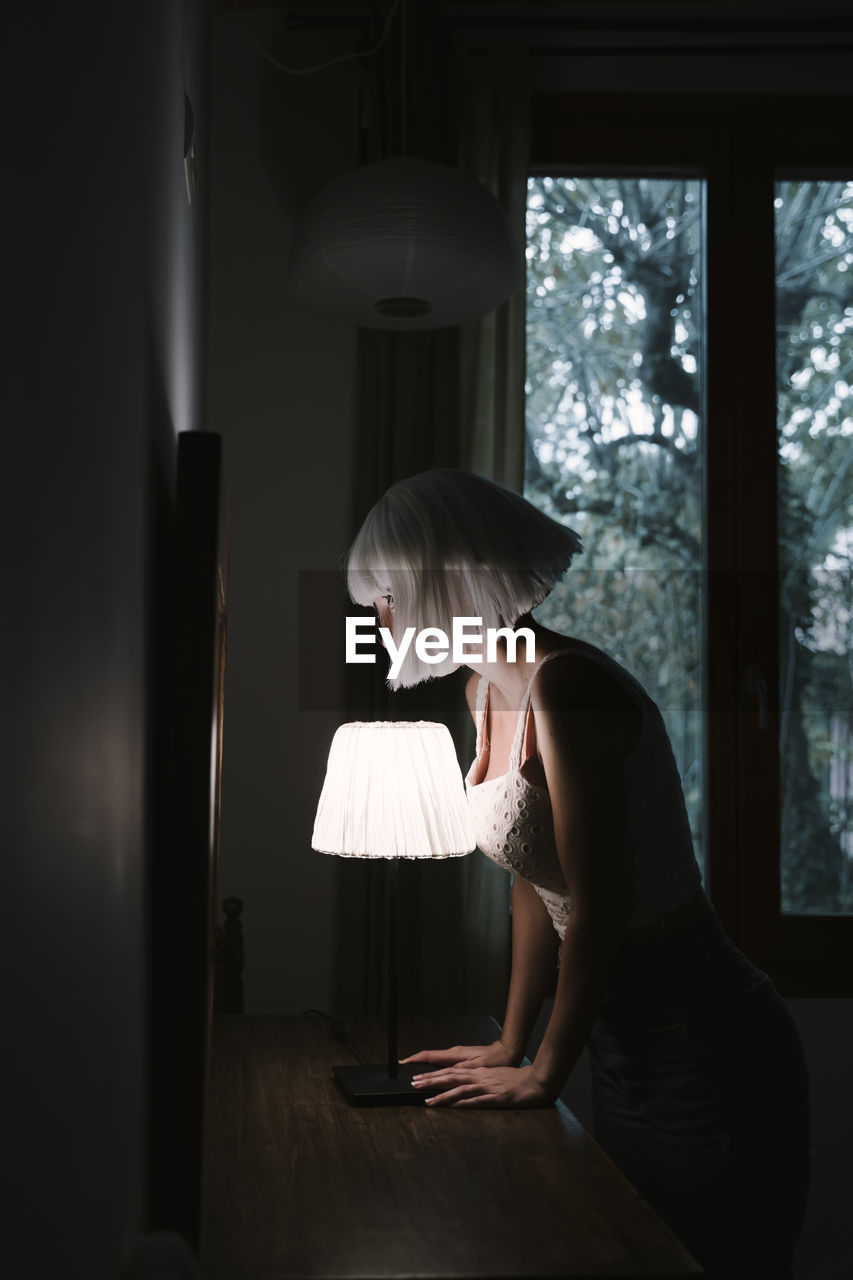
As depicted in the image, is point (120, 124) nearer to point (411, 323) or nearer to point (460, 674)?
point (411, 323)

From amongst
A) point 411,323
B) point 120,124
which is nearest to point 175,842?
point 120,124

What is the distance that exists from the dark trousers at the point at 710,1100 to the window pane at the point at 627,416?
1.63 meters

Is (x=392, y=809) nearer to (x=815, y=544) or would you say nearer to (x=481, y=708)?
(x=481, y=708)

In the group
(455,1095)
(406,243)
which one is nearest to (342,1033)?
(455,1095)

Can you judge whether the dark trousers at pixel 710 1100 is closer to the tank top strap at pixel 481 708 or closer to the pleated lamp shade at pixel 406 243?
the tank top strap at pixel 481 708

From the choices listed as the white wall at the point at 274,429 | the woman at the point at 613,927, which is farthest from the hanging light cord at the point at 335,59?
the woman at the point at 613,927

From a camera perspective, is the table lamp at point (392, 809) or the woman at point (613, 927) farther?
the table lamp at point (392, 809)

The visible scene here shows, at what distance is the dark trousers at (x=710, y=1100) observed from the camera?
133 centimetres

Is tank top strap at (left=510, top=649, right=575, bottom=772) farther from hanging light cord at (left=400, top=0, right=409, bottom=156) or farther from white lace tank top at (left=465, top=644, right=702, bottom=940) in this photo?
hanging light cord at (left=400, top=0, right=409, bottom=156)

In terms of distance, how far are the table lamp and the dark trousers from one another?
0.27 metres

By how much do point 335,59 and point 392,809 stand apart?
7.16 feet

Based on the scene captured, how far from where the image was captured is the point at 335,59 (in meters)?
2.81

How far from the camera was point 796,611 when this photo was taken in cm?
302

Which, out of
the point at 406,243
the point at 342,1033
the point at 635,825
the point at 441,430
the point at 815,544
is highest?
the point at 406,243
